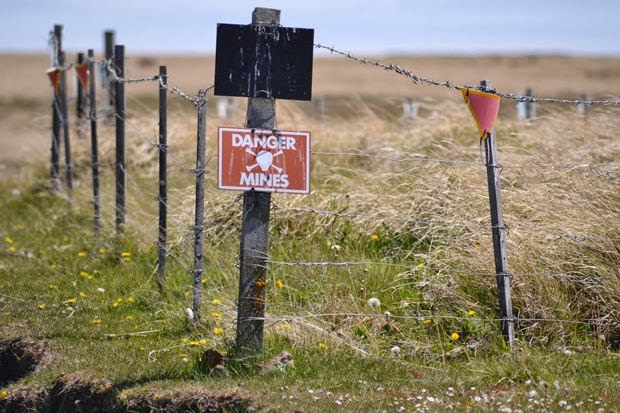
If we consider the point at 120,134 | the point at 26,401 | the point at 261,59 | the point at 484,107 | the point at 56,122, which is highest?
the point at 261,59

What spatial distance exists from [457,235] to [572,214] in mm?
865

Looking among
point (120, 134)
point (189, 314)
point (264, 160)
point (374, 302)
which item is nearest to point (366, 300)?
point (374, 302)

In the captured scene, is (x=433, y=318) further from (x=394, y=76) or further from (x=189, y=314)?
(x=394, y=76)

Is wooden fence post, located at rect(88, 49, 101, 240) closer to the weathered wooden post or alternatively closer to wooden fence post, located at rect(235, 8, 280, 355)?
wooden fence post, located at rect(235, 8, 280, 355)

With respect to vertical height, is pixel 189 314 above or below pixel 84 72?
below

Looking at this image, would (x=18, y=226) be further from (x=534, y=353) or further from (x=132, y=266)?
(x=534, y=353)

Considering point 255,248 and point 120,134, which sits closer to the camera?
point 255,248

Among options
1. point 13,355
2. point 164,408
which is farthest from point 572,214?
point 13,355

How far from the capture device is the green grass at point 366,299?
574 cm

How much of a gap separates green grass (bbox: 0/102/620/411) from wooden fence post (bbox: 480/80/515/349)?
140mm

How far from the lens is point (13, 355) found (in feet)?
23.4

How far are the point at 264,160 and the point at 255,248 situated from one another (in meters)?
0.54

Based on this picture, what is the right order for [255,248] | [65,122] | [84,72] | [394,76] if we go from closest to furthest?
[255,248], [84,72], [65,122], [394,76]

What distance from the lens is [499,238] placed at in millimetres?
6199
